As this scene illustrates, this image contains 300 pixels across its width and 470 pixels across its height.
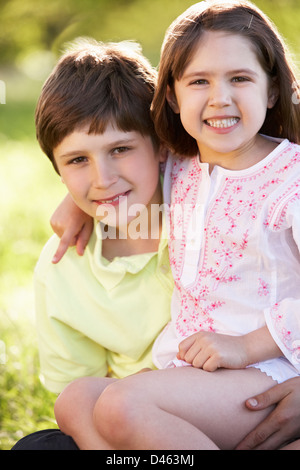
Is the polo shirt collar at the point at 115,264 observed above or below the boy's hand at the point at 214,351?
above

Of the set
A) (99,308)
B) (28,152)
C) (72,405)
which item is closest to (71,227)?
(99,308)

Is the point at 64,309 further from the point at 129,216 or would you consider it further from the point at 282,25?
the point at 282,25

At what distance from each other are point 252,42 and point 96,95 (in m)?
0.49

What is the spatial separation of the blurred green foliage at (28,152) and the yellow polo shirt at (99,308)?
43cm

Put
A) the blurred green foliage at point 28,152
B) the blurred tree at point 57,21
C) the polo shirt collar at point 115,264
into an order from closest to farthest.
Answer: the polo shirt collar at point 115,264, the blurred green foliage at point 28,152, the blurred tree at point 57,21

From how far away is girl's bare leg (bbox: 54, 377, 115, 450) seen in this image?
1499mm

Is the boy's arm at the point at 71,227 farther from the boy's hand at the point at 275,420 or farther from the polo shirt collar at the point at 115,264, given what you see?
the boy's hand at the point at 275,420

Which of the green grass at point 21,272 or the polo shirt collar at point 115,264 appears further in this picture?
the green grass at point 21,272

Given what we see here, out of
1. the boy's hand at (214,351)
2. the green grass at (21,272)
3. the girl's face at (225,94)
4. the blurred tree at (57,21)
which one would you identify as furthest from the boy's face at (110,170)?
the blurred tree at (57,21)

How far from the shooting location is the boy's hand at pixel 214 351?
1.54m

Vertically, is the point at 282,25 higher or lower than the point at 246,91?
higher
